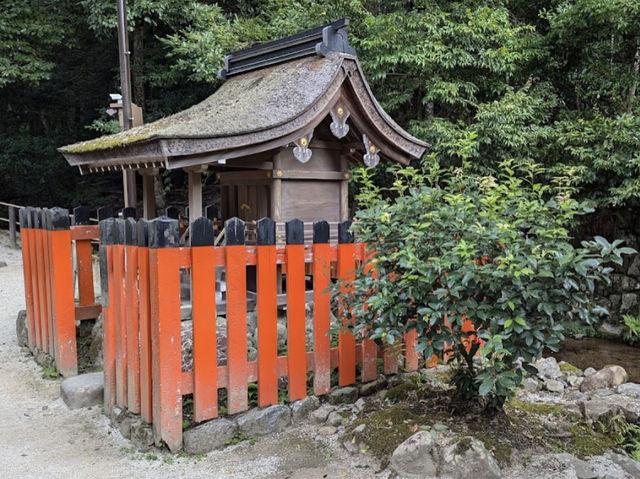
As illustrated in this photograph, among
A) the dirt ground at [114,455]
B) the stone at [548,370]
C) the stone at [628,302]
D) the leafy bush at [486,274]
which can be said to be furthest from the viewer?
the stone at [628,302]

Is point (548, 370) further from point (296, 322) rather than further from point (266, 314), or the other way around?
point (266, 314)

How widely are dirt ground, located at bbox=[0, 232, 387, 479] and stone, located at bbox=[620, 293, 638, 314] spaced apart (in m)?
8.92

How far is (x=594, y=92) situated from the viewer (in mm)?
10258

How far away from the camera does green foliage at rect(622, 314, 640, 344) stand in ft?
31.0

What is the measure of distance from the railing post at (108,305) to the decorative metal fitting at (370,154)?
3256mm

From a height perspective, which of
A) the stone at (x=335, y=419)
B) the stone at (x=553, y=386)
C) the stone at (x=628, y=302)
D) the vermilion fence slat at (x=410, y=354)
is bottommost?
the stone at (x=628, y=302)

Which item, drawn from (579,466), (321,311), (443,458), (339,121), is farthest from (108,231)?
(579,466)

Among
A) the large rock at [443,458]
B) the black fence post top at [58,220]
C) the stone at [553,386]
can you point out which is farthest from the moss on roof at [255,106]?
the stone at [553,386]

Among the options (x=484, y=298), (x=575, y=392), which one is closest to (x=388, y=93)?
(x=575, y=392)

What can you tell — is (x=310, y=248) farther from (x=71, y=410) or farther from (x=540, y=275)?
(x=71, y=410)

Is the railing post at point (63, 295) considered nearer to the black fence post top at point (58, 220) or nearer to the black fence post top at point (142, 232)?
the black fence post top at point (58, 220)

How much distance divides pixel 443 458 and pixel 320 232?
181 cm

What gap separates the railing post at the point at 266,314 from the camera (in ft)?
12.2

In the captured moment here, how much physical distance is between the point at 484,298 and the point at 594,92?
9.07 m
